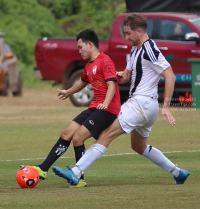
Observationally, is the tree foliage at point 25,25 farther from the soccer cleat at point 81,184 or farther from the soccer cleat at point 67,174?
the soccer cleat at point 67,174

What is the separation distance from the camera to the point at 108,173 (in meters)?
8.30

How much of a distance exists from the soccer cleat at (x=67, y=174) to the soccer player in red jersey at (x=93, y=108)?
0.76 feet

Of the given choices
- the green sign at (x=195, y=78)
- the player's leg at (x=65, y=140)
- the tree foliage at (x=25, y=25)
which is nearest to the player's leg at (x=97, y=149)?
the player's leg at (x=65, y=140)

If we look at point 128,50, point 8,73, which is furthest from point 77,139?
point 8,73

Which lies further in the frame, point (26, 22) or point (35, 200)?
point (26, 22)

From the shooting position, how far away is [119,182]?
7551 mm

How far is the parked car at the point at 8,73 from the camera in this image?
20750 mm

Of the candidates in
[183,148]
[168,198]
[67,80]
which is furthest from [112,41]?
[168,198]

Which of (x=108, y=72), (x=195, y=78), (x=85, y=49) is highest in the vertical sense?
(x=85, y=49)

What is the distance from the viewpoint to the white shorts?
7027 mm

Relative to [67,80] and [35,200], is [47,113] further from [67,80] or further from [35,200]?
[35,200]

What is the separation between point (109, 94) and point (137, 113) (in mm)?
349

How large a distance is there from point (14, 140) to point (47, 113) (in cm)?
453

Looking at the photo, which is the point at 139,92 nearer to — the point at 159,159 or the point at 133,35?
the point at 133,35
